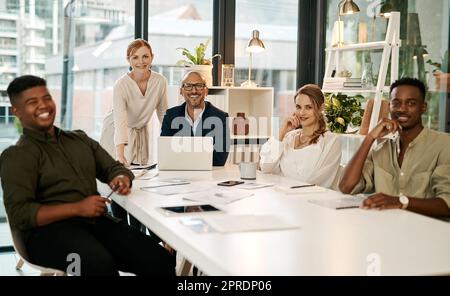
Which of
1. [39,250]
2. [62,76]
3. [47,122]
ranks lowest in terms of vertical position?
[39,250]

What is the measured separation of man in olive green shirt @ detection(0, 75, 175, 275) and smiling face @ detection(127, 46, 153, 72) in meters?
1.43

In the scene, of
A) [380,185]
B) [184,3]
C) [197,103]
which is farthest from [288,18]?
[380,185]

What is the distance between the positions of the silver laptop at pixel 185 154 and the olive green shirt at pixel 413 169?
2.86 ft

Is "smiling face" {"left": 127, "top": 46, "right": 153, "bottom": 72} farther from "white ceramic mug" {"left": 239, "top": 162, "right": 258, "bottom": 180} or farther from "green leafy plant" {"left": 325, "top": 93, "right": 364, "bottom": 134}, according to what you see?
"green leafy plant" {"left": 325, "top": 93, "right": 364, "bottom": 134}

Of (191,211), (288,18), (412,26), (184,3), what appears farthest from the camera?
(288,18)

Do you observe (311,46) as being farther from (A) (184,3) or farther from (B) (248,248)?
(B) (248,248)

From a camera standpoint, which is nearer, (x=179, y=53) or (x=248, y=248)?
(x=248, y=248)

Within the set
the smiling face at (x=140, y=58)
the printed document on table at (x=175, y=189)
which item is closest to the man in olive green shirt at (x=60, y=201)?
the printed document on table at (x=175, y=189)

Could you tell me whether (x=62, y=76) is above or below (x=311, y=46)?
below

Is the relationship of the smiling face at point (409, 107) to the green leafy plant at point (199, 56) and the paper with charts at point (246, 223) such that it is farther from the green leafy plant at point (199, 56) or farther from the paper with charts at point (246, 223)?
the green leafy plant at point (199, 56)

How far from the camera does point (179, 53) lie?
469cm

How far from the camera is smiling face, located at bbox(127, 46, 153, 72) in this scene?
372 cm

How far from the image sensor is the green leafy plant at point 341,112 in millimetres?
4340
